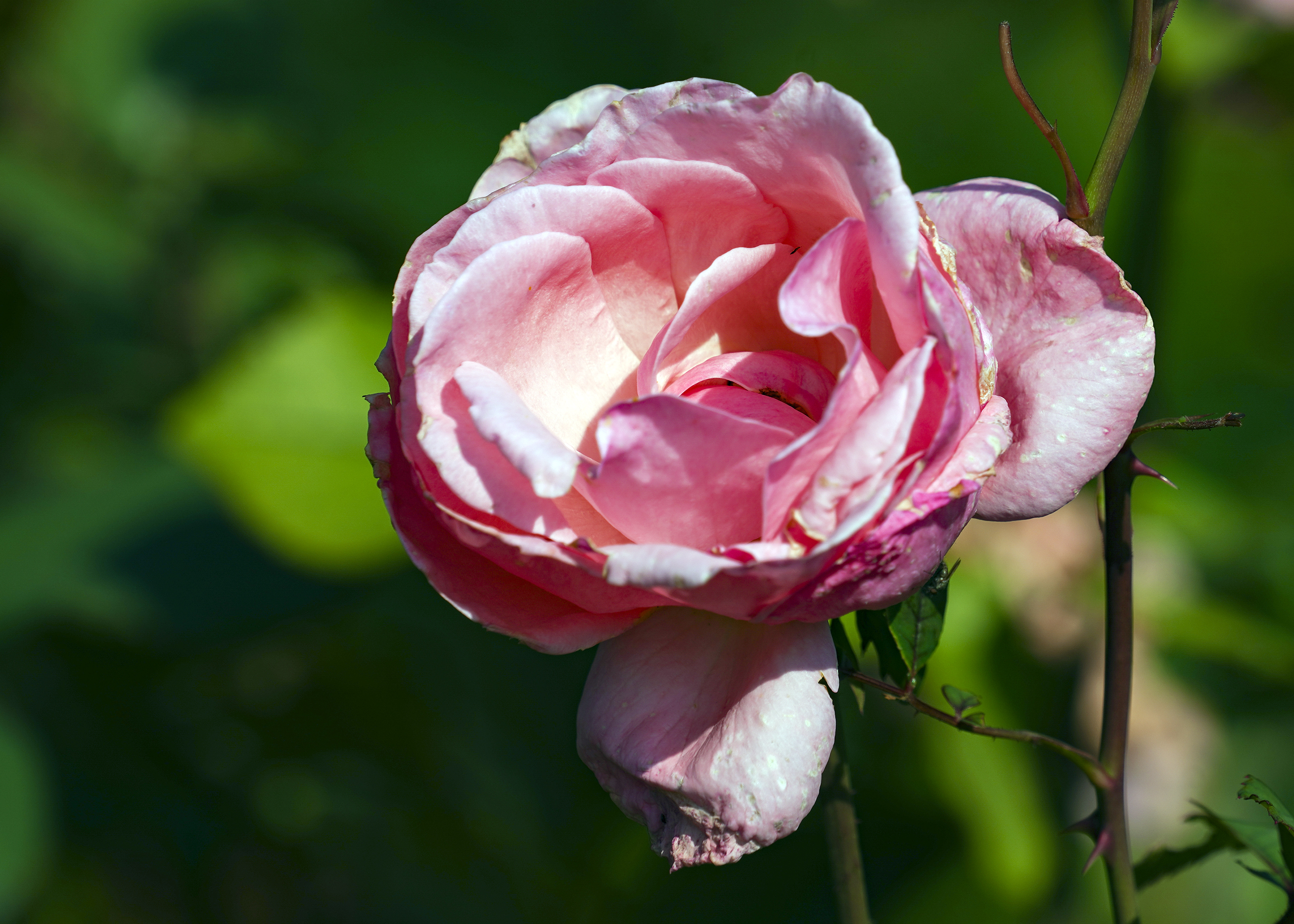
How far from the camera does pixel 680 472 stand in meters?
0.34

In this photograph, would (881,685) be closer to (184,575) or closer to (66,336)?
(184,575)

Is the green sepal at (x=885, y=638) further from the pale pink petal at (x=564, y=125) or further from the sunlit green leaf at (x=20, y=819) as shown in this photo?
the sunlit green leaf at (x=20, y=819)

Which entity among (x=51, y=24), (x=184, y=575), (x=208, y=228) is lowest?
(x=184, y=575)

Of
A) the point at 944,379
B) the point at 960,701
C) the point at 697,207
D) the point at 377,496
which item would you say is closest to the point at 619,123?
the point at 697,207

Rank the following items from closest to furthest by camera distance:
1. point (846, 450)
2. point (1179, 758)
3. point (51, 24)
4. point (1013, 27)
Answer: point (846, 450) < point (1179, 758) < point (1013, 27) < point (51, 24)

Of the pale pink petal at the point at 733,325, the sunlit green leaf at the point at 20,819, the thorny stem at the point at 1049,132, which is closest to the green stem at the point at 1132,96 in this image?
the thorny stem at the point at 1049,132

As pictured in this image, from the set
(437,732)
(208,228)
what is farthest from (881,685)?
(208,228)

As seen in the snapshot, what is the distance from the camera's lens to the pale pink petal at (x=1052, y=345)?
36 cm

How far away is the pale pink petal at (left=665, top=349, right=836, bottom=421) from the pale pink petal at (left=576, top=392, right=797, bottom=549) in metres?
0.07

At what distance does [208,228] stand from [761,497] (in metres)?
1.60

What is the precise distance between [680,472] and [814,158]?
118mm

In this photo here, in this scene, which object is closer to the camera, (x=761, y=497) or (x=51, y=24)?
(x=761, y=497)

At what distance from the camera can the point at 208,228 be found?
1703 mm

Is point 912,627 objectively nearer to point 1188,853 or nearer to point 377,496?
point 1188,853
